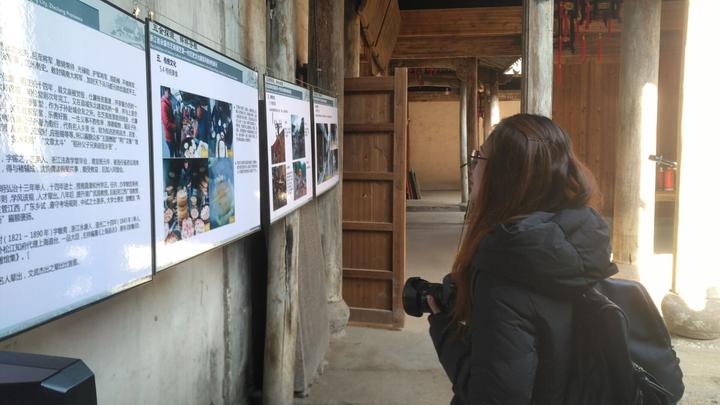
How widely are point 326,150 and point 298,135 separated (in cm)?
83

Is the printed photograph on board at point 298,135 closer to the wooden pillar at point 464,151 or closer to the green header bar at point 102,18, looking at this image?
the green header bar at point 102,18

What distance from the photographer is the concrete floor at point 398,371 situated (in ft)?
11.4

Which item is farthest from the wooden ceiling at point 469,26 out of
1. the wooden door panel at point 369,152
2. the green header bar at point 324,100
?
the green header bar at point 324,100

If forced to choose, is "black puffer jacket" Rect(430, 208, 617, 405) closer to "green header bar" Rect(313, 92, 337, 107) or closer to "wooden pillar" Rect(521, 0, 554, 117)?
"green header bar" Rect(313, 92, 337, 107)

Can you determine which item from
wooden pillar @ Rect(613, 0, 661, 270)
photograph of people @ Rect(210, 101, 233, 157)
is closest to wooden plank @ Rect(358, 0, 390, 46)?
wooden pillar @ Rect(613, 0, 661, 270)

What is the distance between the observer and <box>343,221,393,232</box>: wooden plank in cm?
476

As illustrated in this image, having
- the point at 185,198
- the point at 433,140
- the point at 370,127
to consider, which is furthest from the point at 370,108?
the point at 433,140

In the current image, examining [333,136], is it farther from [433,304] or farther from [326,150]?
[433,304]

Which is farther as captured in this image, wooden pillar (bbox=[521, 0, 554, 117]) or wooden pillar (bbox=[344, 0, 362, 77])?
wooden pillar (bbox=[344, 0, 362, 77])

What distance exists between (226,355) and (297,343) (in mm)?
662

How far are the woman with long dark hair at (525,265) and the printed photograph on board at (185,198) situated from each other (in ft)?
2.84

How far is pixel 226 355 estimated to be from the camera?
2680 millimetres

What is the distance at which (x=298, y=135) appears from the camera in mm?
3051

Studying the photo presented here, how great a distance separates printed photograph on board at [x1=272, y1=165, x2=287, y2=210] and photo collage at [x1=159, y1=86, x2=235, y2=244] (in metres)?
0.49
